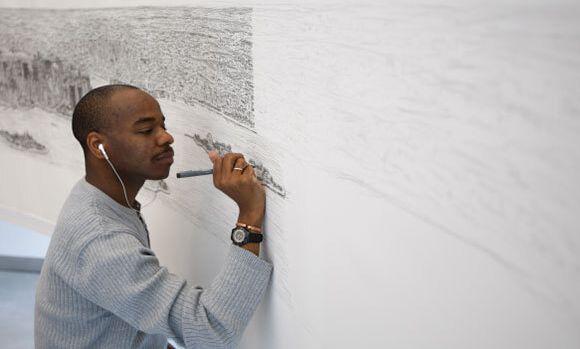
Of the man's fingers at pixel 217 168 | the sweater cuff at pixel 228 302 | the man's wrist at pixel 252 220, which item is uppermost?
the man's fingers at pixel 217 168

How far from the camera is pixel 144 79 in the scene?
1386mm

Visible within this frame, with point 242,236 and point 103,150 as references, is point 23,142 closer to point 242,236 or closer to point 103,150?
point 103,150

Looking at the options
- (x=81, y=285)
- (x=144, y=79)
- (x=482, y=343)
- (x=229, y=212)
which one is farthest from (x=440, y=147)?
(x=144, y=79)

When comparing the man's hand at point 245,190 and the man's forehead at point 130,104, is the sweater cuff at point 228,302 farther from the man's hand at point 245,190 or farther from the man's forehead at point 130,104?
the man's forehead at point 130,104

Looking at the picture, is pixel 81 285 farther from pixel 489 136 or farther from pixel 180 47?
pixel 489 136

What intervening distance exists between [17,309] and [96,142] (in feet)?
6.24

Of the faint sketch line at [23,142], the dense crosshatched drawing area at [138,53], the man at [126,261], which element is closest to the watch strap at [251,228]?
the man at [126,261]

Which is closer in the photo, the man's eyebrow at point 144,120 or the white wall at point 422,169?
the white wall at point 422,169

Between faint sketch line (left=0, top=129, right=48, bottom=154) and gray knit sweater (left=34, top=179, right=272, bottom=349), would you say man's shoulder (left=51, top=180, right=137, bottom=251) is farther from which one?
faint sketch line (left=0, top=129, right=48, bottom=154)

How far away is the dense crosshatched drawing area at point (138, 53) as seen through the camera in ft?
3.41

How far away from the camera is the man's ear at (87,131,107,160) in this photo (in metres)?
1.13

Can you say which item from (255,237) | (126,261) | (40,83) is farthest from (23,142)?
(255,237)

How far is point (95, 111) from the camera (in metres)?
1.14

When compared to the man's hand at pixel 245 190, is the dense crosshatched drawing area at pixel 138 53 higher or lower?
higher
